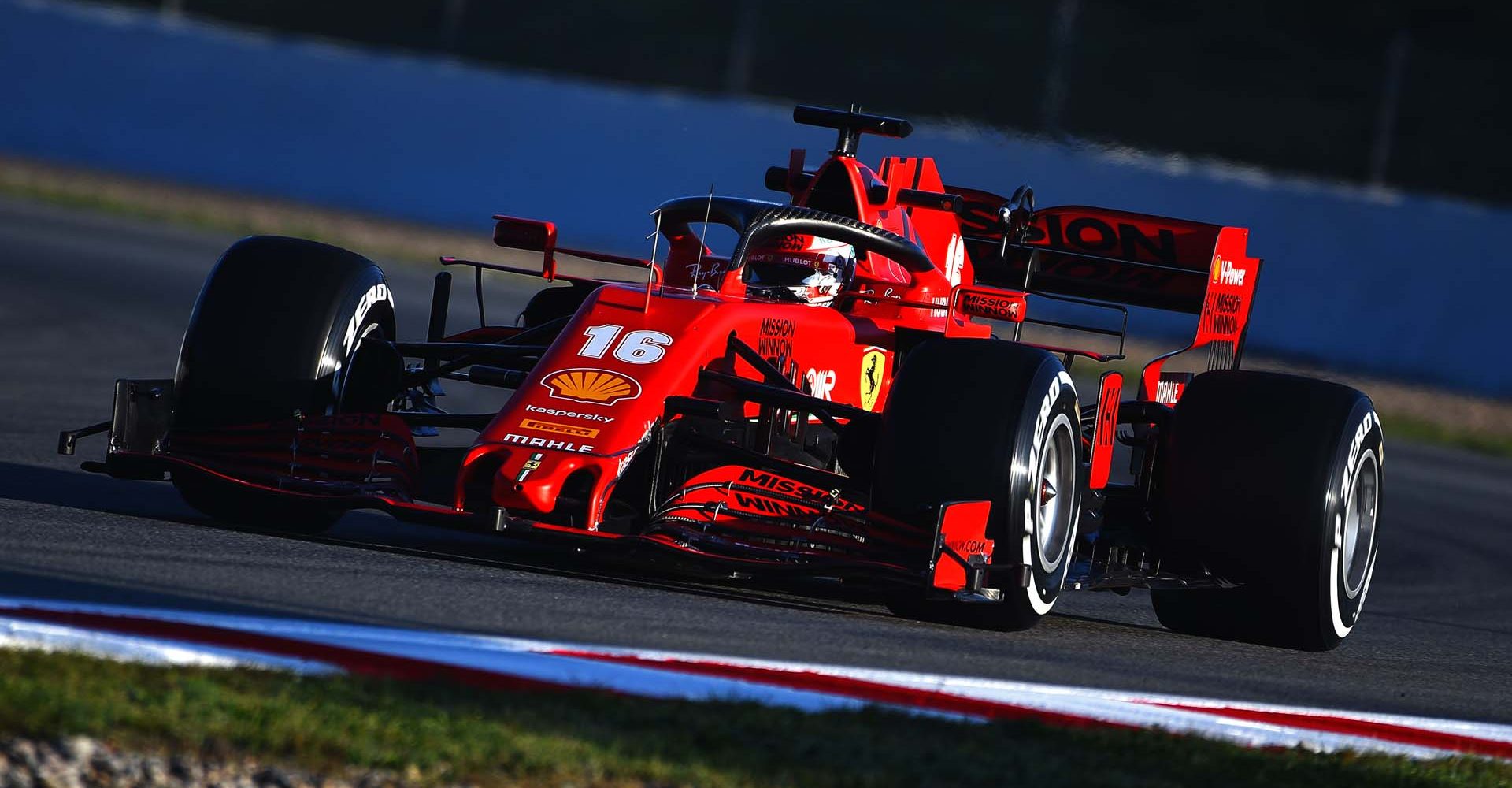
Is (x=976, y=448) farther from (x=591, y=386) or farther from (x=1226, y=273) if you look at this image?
(x=1226, y=273)

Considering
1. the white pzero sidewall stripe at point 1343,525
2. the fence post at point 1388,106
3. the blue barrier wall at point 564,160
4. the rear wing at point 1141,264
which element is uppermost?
the fence post at point 1388,106

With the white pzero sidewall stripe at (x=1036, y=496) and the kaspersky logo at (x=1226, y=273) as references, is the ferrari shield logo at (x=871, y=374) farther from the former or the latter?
the kaspersky logo at (x=1226, y=273)

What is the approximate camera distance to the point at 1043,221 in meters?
9.33

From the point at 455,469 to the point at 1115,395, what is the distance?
251 cm

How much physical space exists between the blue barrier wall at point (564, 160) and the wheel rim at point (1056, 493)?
37.6 ft

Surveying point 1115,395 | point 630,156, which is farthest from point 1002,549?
point 630,156

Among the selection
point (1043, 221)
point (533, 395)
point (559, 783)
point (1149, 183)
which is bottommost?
point (559, 783)

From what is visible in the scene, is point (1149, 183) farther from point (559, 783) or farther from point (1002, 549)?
point (559, 783)

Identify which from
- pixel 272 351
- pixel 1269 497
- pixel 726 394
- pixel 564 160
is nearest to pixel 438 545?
pixel 272 351

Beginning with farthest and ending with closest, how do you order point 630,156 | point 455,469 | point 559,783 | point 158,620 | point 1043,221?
point 630,156 → point 1043,221 → point 455,469 → point 158,620 → point 559,783

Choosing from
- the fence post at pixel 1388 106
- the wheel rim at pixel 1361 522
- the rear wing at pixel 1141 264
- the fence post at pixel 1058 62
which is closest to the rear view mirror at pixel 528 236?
the rear wing at pixel 1141 264

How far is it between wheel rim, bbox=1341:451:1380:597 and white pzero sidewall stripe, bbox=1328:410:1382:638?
0.02 meters

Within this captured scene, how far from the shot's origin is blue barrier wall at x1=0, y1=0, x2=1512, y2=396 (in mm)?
19125

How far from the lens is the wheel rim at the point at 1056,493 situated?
6.96 meters
